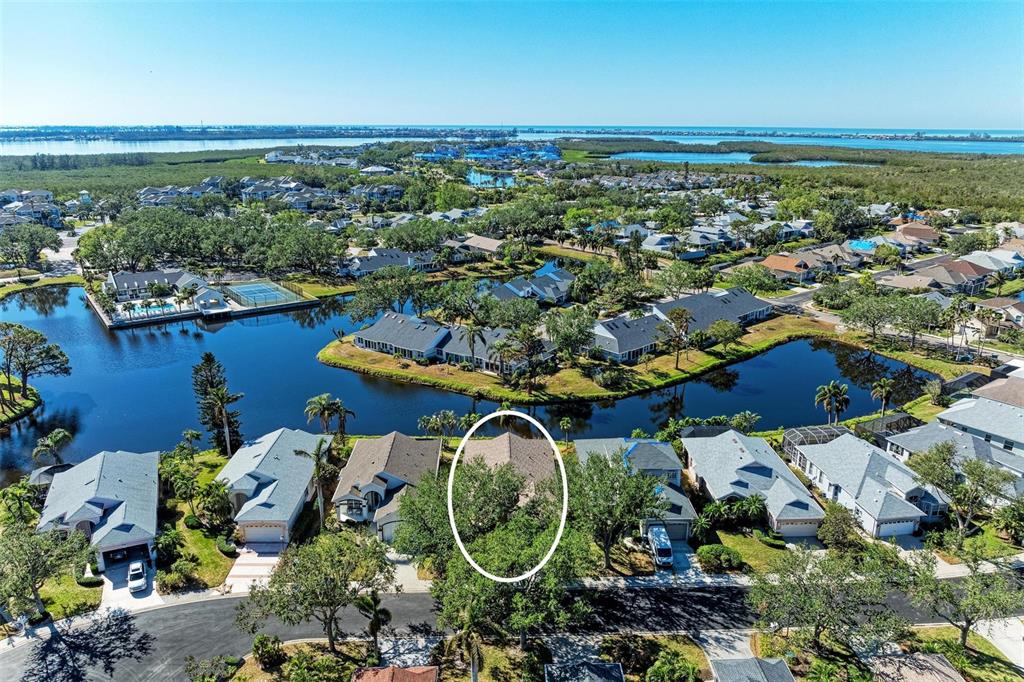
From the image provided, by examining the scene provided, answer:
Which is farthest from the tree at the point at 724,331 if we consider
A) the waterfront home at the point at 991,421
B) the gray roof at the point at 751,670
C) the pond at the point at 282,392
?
the gray roof at the point at 751,670

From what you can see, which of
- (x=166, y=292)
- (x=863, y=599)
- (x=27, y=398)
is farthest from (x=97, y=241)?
(x=863, y=599)

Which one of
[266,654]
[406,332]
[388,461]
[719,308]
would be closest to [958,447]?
[719,308]

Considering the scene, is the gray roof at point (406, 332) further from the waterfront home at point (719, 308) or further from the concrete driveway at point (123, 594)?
the concrete driveway at point (123, 594)

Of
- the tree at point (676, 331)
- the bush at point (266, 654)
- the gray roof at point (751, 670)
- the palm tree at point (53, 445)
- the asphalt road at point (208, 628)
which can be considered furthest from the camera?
the tree at point (676, 331)

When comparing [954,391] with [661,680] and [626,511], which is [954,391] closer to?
[626,511]

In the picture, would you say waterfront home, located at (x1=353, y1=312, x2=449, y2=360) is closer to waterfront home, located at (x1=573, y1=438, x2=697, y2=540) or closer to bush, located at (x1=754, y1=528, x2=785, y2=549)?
waterfront home, located at (x1=573, y1=438, x2=697, y2=540)
